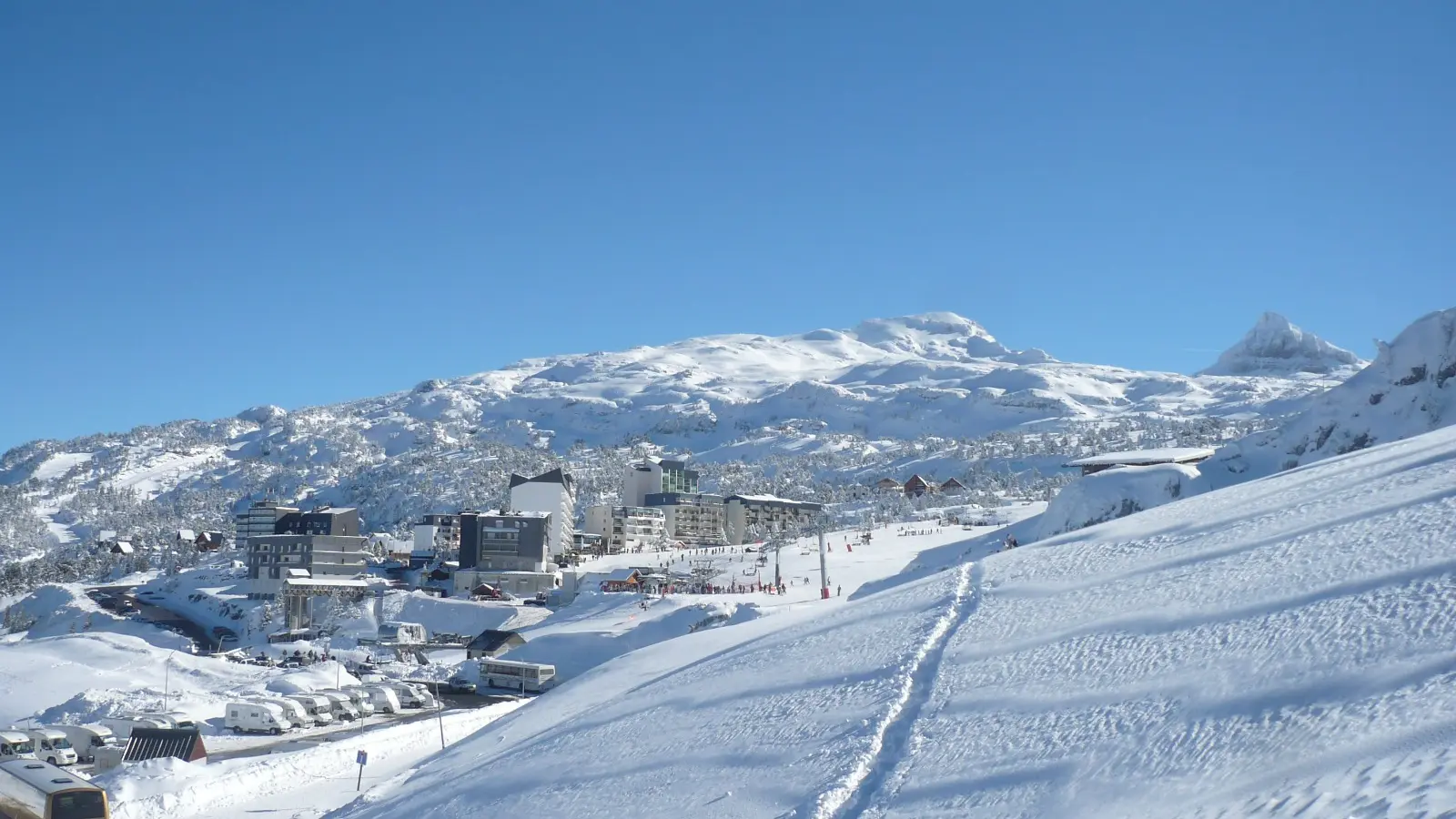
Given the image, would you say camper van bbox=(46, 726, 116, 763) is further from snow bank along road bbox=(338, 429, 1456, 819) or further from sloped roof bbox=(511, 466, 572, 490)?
sloped roof bbox=(511, 466, 572, 490)

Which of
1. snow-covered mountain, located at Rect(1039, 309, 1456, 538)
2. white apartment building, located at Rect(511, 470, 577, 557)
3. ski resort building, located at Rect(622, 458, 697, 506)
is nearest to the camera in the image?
snow-covered mountain, located at Rect(1039, 309, 1456, 538)

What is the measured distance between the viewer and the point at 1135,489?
4097 cm

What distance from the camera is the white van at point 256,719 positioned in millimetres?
35188

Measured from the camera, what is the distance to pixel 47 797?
17922 millimetres

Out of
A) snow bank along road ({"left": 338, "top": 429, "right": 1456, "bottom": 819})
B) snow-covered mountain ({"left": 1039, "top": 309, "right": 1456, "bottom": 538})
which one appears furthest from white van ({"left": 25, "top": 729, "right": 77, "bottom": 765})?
snow-covered mountain ({"left": 1039, "top": 309, "right": 1456, "bottom": 538})

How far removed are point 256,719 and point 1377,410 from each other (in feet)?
128

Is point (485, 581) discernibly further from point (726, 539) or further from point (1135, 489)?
point (1135, 489)

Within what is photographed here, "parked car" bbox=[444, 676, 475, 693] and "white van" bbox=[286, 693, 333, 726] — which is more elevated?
"white van" bbox=[286, 693, 333, 726]

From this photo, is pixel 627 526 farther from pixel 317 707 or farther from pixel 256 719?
pixel 256 719

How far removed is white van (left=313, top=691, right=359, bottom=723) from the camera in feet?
125

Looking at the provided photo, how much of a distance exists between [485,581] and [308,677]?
131 ft

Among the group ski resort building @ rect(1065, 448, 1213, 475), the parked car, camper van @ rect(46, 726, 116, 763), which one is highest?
ski resort building @ rect(1065, 448, 1213, 475)

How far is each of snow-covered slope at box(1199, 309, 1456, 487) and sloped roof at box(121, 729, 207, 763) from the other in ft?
113

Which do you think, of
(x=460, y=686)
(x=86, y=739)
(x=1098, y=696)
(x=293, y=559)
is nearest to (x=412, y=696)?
(x=460, y=686)
